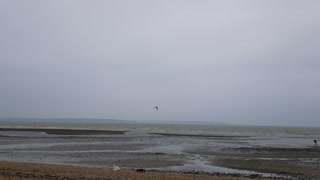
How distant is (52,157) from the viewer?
94.6 ft

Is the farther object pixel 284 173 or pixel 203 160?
pixel 203 160

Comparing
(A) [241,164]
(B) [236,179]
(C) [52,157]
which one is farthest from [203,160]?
(C) [52,157]

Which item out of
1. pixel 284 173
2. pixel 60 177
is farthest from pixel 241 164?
pixel 60 177

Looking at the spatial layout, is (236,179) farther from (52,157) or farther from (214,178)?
(52,157)

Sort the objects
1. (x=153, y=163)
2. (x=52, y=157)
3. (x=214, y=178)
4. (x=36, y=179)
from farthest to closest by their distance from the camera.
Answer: (x=52, y=157)
(x=153, y=163)
(x=214, y=178)
(x=36, y=179)

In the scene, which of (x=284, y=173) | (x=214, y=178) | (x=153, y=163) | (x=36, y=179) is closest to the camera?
(x=36, y=179)

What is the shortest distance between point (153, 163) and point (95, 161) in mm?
4655

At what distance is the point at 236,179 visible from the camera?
18062 millimetres

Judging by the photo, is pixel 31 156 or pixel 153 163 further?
pixel 31 156

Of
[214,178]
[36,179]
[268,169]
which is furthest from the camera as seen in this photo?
[268,169]

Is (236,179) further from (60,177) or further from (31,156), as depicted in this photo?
(31,156)

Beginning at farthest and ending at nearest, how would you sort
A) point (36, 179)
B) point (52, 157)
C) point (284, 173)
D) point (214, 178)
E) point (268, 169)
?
point (52, 157)
point (268, 169)
point (284, 173)
point (214, 178)
point (36, 179)

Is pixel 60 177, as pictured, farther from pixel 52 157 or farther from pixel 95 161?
pixel 52 157

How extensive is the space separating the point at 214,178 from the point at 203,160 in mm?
11095
